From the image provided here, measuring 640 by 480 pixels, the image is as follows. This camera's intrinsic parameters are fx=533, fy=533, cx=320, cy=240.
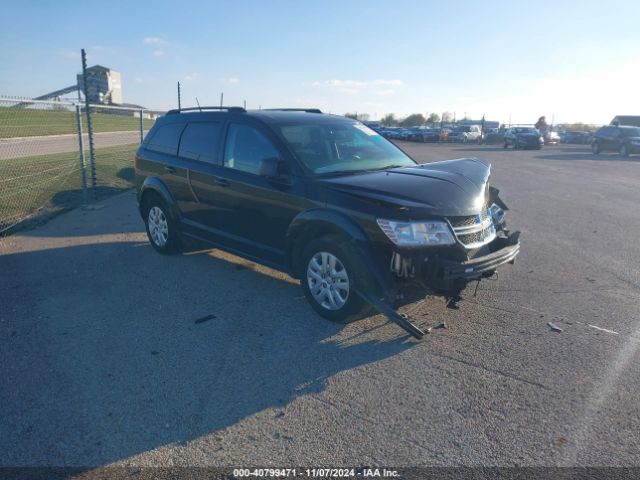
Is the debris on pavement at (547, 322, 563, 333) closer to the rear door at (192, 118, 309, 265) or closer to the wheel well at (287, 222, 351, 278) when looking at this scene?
the wheel well at (287, 222, 351, 278)

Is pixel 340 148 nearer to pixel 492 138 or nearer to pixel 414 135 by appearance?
pixel 414 135

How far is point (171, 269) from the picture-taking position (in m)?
6.53

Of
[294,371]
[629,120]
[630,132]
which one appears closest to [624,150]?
[630,132]

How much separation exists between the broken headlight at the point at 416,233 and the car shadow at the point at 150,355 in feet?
2.87

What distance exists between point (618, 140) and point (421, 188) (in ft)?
98.2

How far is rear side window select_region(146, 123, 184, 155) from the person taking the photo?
6.84 metres

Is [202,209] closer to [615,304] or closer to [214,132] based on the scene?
[214,132]

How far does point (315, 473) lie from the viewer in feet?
A: 9.43

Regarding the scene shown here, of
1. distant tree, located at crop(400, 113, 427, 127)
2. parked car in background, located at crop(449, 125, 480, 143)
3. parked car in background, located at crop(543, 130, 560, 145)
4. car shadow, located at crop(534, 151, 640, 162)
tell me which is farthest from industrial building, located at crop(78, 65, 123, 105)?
distant tree, located at crop(400, 113, 427, 127)

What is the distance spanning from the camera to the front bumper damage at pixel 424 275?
167 inches

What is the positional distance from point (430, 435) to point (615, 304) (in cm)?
321

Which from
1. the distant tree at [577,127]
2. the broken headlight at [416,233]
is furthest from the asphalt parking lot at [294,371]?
the distant tree at [577,127]

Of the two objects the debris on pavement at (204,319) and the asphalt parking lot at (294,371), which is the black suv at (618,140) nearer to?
the asphalt parking lot at (294,371)

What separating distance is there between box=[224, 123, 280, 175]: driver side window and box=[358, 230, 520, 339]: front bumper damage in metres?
1.81
